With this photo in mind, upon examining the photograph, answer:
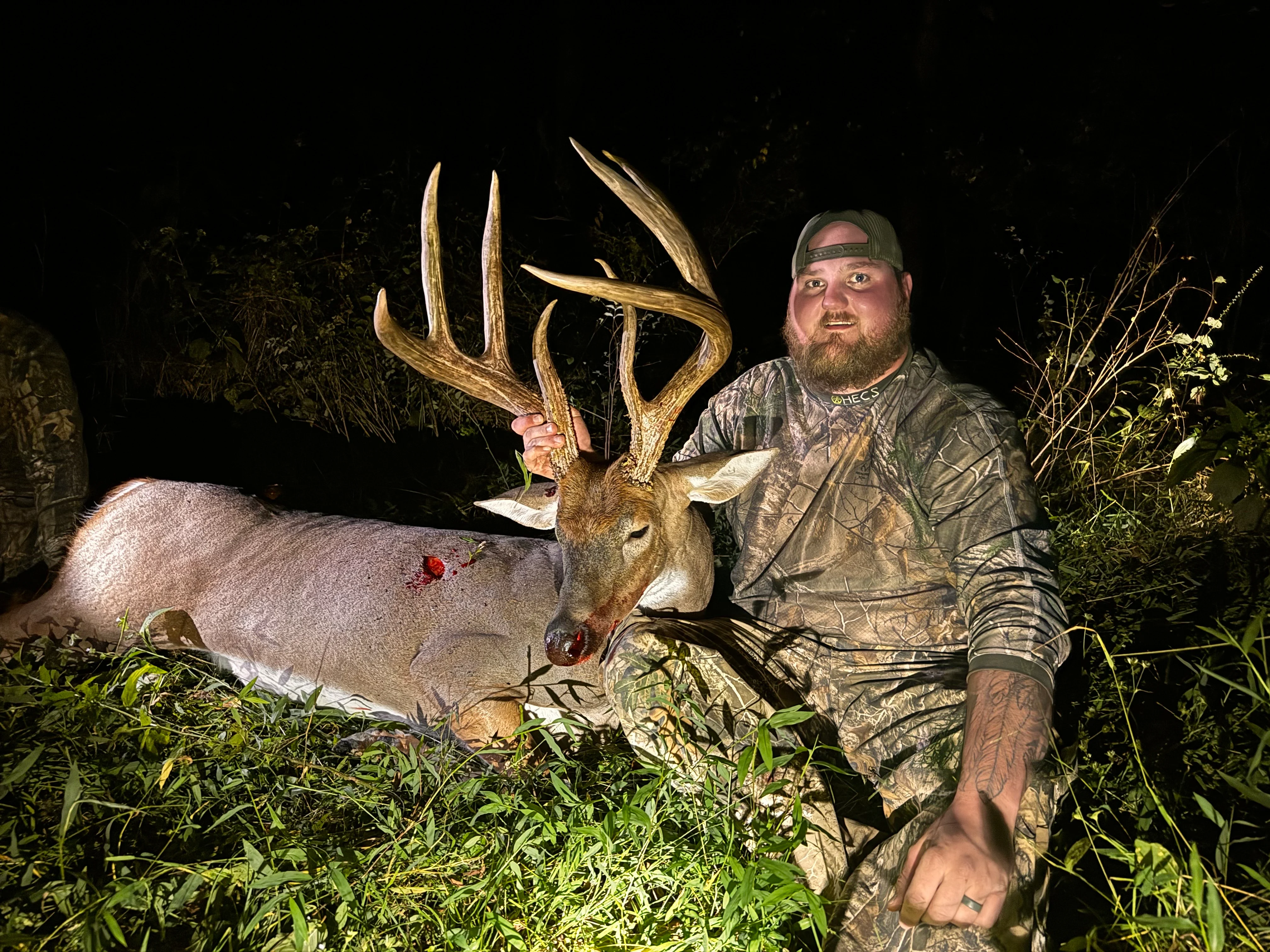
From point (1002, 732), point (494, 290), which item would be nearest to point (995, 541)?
point (1002, 732)

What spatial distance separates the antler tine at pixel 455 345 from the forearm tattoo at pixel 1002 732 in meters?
1.62

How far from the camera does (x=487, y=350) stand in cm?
333

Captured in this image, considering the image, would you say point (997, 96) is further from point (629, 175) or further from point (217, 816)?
point (217, 816)

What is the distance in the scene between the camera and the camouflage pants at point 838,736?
245 centimetres

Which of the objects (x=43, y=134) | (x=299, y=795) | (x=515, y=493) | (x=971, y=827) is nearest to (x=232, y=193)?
(x=43, y=134)

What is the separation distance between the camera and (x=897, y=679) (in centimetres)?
295

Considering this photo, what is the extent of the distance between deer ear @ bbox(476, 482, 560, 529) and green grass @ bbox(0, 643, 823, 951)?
79 centimetres

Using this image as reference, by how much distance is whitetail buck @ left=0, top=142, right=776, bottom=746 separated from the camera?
300 cm

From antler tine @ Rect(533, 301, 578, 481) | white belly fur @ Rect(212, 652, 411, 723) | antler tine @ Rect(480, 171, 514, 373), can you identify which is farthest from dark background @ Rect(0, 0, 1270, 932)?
antler tine @ Rect(533, 301, 578, 481)

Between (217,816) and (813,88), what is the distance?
9.98m

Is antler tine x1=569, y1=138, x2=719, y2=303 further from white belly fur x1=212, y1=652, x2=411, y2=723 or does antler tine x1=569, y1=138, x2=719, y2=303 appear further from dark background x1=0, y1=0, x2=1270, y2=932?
dark background x1=0, y1=0, x2=1270, y2=932

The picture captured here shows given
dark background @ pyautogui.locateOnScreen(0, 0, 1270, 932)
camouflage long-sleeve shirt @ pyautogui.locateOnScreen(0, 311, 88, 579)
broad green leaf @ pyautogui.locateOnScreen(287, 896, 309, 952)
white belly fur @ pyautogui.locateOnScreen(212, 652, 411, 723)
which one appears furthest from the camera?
dark background @ pyautogui.locateOnScreen(0, 0, 1270, 932)

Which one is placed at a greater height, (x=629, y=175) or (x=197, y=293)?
(x=629, y=175)

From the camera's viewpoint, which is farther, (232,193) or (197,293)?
(232,193)
